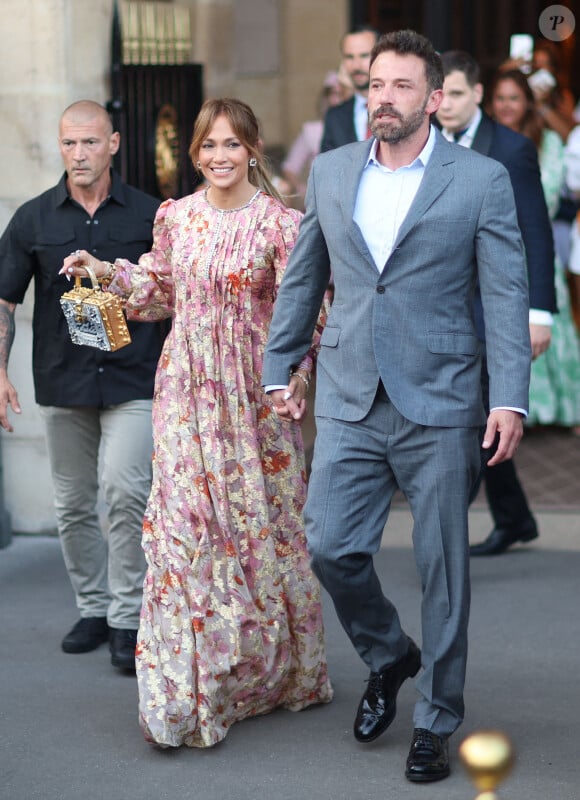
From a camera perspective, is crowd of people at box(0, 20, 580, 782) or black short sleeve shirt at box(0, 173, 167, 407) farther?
black short sleeve shirt at box(0, 173, 167, 407)

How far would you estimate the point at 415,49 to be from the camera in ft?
13.5

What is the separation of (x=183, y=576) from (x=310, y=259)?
1033mm

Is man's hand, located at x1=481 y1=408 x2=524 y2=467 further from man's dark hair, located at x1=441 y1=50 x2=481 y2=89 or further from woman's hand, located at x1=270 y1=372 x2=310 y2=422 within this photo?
man's dark hair, located at x1=441 y1=50 x2=481 y2=89

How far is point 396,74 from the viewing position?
4102 mm

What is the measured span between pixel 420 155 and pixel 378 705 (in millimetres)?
1577

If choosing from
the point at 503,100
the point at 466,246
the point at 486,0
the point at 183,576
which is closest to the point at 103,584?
the point at 183,576

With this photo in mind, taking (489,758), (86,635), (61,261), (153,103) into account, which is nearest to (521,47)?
(153,103)

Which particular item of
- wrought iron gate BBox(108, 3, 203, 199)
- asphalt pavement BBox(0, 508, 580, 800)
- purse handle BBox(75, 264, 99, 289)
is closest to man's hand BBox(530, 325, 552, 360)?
asphalt pavement BBox(0, 508, 580, 800)

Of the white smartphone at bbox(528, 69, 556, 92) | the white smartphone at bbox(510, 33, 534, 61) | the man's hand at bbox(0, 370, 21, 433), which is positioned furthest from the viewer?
the white smartphone at bbox(528, 69, 556, 92)

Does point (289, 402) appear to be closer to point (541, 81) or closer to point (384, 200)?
point (384, 200)

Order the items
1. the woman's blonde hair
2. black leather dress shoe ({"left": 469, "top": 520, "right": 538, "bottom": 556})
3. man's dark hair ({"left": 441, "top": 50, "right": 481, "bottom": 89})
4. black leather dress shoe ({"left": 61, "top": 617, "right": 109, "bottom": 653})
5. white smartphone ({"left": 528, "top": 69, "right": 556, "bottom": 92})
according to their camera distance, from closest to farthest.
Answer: the woman's blonde hair
black leather dress shoe ({"left": 61, "top": 617, "right": 109, "bottom": 653})
man's dark hair ({"left": 441, "top": 50, "right": 481, "bottom": 89})
black leather dress shoe ({"left": 469, "top": 520, "right": 538, "bottom": 556})
white smartphone ({"left": 528, "top": 69, "right": 556, "bottom": 92})

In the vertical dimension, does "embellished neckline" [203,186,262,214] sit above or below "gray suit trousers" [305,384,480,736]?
above

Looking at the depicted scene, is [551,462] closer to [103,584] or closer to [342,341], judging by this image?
[103,584]

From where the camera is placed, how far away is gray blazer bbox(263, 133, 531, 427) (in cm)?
404
